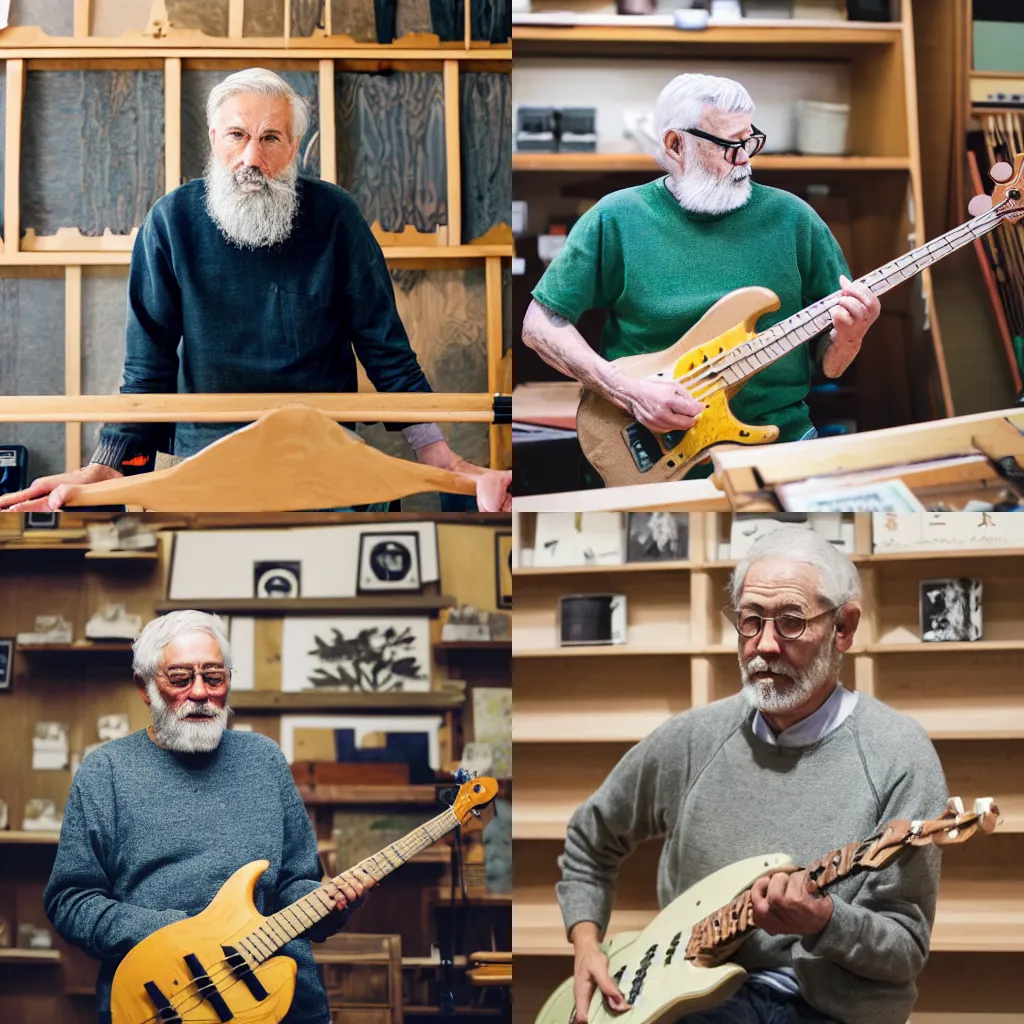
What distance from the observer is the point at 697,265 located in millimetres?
2982

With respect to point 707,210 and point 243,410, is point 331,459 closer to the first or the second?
point 243,410

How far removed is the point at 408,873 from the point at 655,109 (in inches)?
61.9

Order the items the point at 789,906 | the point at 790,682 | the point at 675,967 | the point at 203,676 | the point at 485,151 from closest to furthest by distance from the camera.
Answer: the point at 789,906 → the point at 675,967 → the point at 790,682 → the point at 203,676 → the point at 485,151

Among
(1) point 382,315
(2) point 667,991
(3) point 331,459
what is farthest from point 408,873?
(1) point 382,315

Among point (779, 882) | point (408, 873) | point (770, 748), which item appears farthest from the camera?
point (408, 873)

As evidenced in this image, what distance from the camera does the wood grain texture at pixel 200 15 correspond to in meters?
3.11

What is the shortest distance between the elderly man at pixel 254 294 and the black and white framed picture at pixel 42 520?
0.8 inches

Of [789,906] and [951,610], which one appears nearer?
[789,906]

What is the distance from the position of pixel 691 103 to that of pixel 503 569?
0.99 meters

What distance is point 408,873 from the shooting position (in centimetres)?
296

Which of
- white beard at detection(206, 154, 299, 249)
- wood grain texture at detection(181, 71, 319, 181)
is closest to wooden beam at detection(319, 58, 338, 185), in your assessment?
wood grain texture at detection(181, 71, 319, 181)

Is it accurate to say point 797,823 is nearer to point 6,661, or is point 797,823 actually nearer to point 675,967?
point 675,967

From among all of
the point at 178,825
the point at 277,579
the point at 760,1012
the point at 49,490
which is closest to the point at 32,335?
the point at 49,490

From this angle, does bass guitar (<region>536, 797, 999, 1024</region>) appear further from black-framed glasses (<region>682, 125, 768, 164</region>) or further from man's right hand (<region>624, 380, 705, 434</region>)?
black-framed glasses (<region>682, 125, 768, 164</region>)
